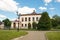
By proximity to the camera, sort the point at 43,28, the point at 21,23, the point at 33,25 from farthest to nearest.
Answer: the point at 21,23 < the point at 33,25 < the point at 43,28

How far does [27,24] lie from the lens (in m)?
93.0

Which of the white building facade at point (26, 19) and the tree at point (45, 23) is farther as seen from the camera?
the white building facade at point (26, 19)

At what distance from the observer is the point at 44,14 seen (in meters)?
69.0

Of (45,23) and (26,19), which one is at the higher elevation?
(26,19)

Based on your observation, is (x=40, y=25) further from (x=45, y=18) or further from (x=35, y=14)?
(x=35, y=14)

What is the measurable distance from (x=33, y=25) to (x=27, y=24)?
5910mm

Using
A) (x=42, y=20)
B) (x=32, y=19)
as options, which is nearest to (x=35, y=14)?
(x=32, y=19)

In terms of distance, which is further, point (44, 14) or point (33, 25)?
point (33, 25)

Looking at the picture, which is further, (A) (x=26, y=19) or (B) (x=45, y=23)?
(A) (x=26, y=19)

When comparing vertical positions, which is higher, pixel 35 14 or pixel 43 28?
pixel 35 14

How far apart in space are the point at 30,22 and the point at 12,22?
976 centimetres

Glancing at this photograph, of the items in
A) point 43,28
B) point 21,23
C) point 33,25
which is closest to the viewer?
point 43,28

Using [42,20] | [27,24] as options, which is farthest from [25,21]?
[42,20]

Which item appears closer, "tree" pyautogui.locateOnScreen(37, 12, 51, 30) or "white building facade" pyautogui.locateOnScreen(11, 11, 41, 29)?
"tree" pyautogui.locateOnScreen(37, 12, 51, 30)
